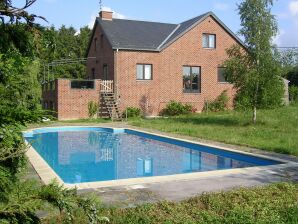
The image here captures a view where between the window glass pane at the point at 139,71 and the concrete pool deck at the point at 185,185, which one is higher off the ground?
the window glass pane at the point at 139,71

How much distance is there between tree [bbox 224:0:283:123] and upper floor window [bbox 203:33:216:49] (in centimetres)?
1051

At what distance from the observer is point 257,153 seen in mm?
11461

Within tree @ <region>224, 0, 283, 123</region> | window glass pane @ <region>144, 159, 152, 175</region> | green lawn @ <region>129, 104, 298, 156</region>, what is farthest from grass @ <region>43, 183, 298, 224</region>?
tree @ <region>224, 0, 283, 123</region>

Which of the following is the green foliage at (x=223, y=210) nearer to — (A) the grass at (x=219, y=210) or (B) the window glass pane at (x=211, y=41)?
(A) the grass at (x=219, y=210)

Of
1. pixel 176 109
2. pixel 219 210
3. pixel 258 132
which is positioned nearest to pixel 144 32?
pixel 176 109

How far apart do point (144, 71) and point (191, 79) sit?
402 centimetres

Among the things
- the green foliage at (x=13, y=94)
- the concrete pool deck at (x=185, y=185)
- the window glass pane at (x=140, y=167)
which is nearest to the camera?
the green foliage at (x=13, y=94)

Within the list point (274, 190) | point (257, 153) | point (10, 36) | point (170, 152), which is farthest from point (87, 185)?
point (170, 152)

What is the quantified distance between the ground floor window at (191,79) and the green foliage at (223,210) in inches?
908

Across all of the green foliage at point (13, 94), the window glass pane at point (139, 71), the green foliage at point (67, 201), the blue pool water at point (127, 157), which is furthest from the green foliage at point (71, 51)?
the green foliage at point (67, 201)

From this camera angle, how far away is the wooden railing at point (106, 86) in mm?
26844

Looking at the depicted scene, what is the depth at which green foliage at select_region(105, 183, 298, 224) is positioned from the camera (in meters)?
5.25

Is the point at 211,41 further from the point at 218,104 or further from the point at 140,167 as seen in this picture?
the point at 140,167

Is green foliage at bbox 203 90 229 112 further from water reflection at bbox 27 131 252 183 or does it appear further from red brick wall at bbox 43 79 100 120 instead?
water reflection at bbox 27 131 252 183
